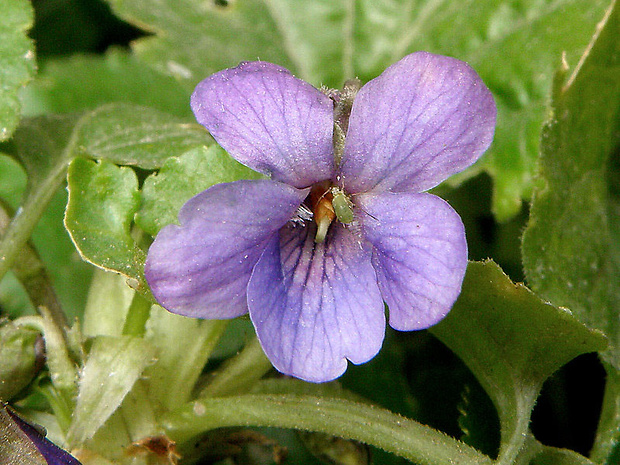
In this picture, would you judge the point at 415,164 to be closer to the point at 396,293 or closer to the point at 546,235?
the point at 396,293

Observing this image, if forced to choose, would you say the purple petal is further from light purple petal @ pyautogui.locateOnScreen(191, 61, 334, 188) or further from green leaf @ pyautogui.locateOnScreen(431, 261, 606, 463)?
green leaf @ pyautogui.locateOnScreen(431, 261, 606, 463)

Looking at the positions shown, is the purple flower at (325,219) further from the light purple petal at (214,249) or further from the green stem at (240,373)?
the green stem at (240,373)

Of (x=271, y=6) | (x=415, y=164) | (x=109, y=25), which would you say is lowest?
(x=109, y=25)

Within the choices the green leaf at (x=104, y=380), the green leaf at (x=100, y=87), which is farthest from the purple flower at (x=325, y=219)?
the green leaf at (x=100, y=87)

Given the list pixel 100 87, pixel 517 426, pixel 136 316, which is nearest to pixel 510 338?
pixel 517 426

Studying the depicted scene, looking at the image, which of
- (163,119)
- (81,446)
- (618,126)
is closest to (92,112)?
(163,119)

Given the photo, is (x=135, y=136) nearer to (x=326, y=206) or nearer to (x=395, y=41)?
(x=326, y=206)
